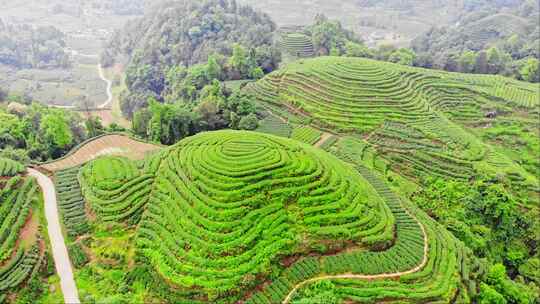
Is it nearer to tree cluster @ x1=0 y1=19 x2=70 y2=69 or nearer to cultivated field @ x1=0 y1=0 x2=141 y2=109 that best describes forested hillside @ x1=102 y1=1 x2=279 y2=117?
cultivated field @ x1=0 y1=0 x2=141 y2=109

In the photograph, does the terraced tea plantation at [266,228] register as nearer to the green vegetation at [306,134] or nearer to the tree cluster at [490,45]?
the green vegetation at [306,134]

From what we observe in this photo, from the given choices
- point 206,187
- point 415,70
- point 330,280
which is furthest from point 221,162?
point 415,70

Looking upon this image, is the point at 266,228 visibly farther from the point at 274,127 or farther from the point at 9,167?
the point at 274,127

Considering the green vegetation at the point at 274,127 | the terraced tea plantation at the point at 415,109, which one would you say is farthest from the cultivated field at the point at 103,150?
the terraced tea plantation at the point at 415,109

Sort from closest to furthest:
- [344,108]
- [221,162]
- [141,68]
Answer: [221,162] < [344,108] < [141,68]

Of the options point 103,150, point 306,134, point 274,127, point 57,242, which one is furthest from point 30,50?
point 57,242

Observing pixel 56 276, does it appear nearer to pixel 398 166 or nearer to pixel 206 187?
pixel 206 187
